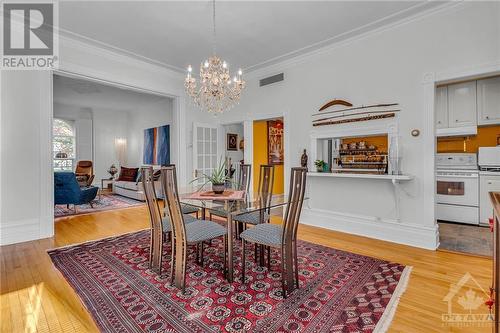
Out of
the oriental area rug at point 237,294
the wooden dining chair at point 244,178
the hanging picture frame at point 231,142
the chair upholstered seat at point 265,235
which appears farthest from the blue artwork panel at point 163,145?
the chair upholstered seat at point 265,235

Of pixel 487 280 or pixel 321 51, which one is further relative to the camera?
pixel 321 51

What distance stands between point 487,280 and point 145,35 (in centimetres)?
508

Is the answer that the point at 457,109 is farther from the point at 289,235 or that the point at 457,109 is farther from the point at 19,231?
the point at 19,231

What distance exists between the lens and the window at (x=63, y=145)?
8.43 meters

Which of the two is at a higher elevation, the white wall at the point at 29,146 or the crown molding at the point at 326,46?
the crown molding at the point at 326,46

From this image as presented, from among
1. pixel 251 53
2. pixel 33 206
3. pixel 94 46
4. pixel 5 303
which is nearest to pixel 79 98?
pixel 94 46

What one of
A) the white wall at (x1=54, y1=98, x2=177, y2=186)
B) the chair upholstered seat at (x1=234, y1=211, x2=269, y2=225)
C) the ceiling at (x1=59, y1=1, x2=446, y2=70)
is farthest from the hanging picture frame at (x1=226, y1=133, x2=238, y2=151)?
the chair upholstered seat at (x1=234, y1=211, x2=269, y2=225)

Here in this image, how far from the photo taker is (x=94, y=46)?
405cm

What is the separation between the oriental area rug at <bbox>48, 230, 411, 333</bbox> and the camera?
5.66ft

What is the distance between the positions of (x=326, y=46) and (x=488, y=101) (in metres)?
2.79

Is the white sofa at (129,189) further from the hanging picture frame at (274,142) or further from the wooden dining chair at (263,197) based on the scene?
the wooden dining chair at (263,197)

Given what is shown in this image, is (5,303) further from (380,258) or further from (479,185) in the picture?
(479,185)

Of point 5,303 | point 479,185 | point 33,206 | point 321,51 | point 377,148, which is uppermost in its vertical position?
point 321,51

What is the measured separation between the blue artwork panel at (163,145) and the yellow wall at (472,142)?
22.9 ft
